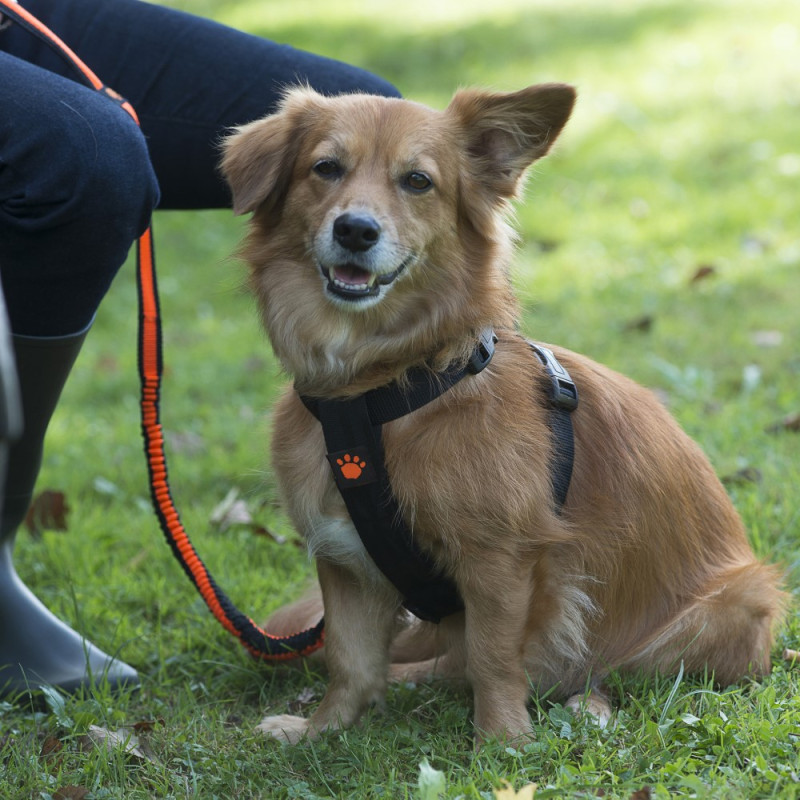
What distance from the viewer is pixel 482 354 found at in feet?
7.91

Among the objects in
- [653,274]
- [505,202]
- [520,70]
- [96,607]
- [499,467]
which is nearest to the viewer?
[499,467]

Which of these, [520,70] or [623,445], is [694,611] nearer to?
[623,445]

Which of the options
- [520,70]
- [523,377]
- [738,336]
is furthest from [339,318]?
[520,70]

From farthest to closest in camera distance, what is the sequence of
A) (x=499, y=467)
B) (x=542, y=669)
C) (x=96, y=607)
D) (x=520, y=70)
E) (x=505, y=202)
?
1. (x=520, y=70)
2. (x=96, y=607)
3. (x=505, y=202)
4. (x=542, y=669)
5. (x=499, y=467)

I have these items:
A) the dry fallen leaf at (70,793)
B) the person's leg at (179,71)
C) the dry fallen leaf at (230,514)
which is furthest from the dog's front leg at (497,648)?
the person's leg at (179,71)

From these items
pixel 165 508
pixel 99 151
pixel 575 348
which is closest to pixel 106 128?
pixel 99 151

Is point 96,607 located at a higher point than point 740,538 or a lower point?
lower

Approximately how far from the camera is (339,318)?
8.37ft

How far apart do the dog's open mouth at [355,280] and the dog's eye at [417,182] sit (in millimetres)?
199

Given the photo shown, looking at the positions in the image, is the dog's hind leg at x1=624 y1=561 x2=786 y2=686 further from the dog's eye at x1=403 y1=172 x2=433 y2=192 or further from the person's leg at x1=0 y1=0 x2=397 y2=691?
the person's leg at x1=0 y1=0 x2=397 y2=691

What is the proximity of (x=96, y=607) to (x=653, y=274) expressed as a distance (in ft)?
13.0

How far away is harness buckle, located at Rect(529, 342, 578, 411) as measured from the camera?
244cm

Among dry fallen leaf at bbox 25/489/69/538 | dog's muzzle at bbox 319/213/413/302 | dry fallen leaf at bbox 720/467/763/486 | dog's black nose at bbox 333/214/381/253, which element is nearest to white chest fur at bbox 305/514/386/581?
dog's muzzle at bbox 319/213/413/302

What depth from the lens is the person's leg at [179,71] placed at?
284 centimetres
